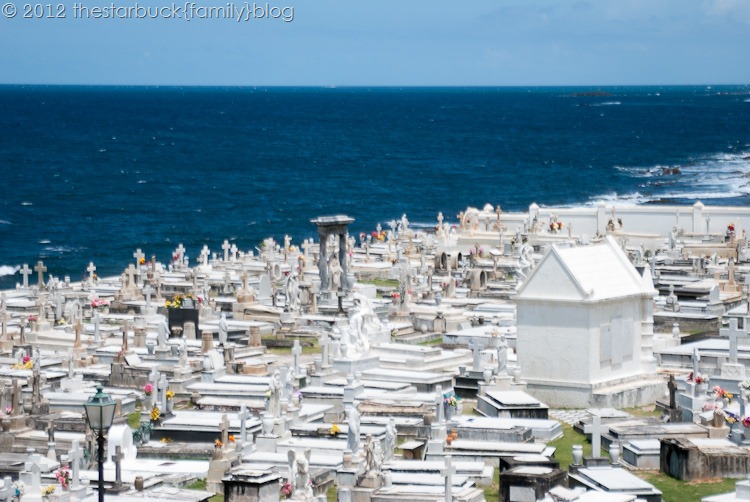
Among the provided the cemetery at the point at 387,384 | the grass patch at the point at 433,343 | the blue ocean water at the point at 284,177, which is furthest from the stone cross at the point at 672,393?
the blue ocean water at the point at 284,177

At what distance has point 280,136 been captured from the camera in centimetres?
17362

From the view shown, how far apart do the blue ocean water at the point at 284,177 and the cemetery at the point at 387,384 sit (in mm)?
24356

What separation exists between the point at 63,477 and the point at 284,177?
98375 mm

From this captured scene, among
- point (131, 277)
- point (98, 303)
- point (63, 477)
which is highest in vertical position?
point (131, 277)

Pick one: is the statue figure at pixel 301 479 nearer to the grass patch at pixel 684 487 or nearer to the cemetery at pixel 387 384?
the cemetery at pixel 387 384

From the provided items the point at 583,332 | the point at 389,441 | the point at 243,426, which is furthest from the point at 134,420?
the point at 583,332

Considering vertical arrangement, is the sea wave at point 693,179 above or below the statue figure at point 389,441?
above

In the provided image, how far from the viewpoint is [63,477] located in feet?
77.3

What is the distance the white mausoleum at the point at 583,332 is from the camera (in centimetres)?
3172

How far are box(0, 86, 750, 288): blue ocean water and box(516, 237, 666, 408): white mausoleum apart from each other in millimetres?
35687

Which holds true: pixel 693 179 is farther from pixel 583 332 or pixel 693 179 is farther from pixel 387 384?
pixel 387 384

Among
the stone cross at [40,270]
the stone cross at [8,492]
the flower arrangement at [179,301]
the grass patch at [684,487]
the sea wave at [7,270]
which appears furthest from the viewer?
the sea wave at [7,270]

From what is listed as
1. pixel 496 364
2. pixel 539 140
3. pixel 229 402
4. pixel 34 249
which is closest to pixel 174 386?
pixel 229 402

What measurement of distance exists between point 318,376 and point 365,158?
110 meters
